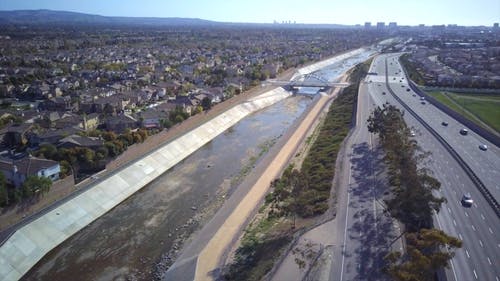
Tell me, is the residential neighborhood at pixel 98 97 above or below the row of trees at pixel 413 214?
below

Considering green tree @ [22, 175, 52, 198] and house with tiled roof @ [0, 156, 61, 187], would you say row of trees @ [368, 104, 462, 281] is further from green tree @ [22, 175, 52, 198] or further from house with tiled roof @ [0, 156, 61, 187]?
house with tiled roof @ [0, 156, 61, 187]

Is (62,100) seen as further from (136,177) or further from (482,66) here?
(482,66)

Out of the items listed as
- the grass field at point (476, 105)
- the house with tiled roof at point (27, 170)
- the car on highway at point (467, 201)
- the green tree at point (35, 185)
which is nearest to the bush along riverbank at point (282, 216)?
the car on highway at point (467, 201)

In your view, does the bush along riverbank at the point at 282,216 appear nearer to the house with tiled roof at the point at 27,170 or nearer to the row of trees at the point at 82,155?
the row of trees at the point at 82,155

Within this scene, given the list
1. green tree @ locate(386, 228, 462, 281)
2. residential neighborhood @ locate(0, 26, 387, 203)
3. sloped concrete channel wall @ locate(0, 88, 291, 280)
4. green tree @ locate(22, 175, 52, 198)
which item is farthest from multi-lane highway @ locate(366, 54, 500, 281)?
residential neighborhood @ locate(0, 26, 387, 203)

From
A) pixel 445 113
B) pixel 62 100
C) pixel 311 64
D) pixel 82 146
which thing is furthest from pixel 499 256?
pixel 311 64

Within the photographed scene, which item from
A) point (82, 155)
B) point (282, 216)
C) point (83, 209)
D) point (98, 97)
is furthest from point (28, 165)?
point (98, 97)

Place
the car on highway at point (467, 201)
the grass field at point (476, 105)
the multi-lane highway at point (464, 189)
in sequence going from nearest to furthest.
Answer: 1. the multi-lane highway at point (464, 189)
2. the car on highway at point (467, 201)
3. the grass field at point (476, 105)
